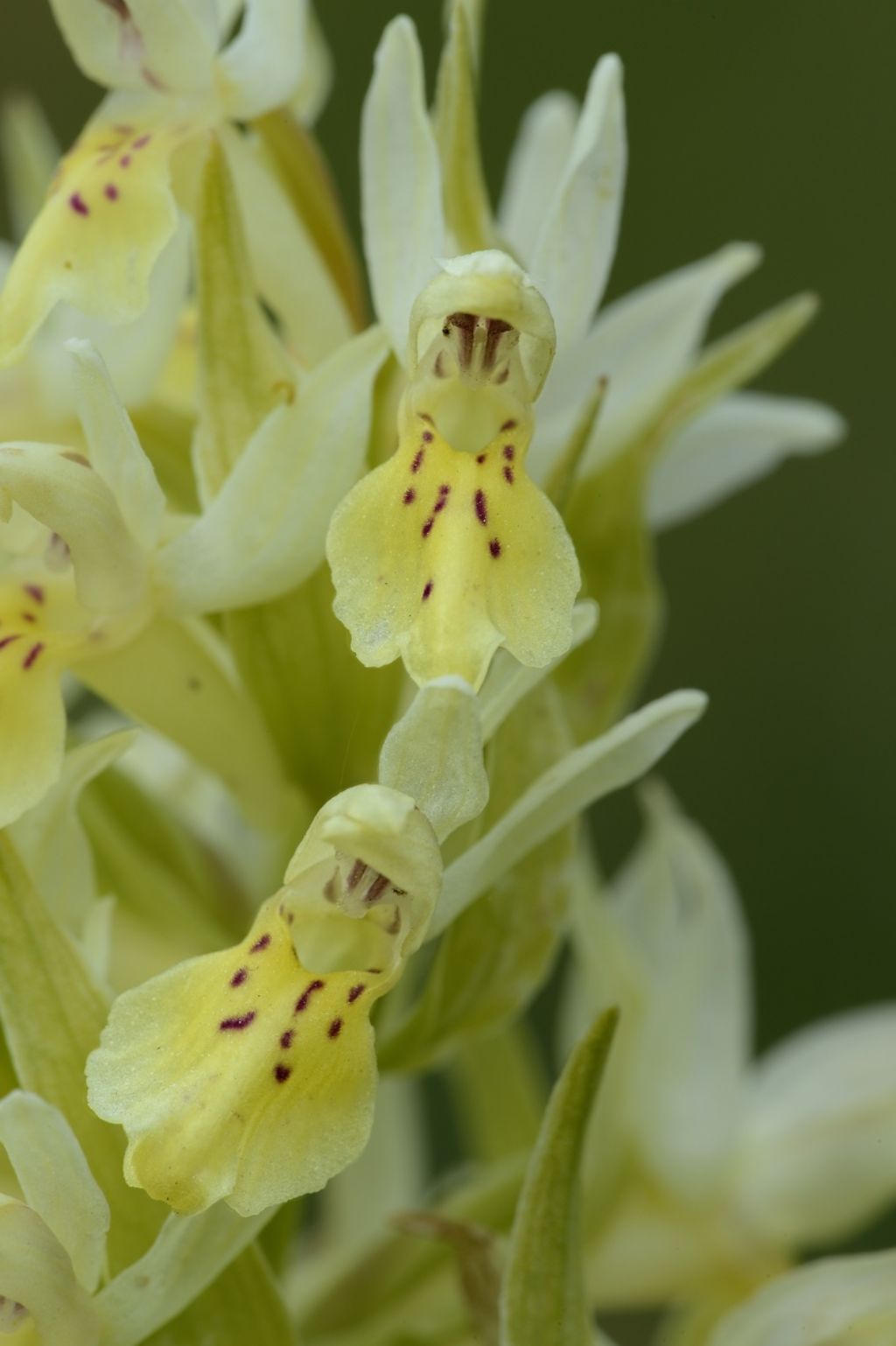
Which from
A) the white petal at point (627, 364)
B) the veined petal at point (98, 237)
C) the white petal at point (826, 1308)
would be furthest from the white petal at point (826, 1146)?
the veined petal at point (98, 237)

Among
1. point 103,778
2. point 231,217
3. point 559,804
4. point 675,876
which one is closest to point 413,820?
point 559,804

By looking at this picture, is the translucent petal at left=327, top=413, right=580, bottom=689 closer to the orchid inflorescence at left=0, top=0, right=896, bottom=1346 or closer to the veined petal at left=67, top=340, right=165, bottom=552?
the orchid inflorescence at left=0, top=0, right=896, bottom=1346

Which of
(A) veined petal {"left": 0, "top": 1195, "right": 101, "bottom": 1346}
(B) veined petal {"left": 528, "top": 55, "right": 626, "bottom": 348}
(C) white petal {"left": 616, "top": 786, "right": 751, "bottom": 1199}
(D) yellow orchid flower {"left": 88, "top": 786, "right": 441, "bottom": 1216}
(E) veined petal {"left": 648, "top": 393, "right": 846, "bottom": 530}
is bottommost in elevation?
(C) white petal {"left": 616, "top": 786, "right": 751, "bottom": 1199}

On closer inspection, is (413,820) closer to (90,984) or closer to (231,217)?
(90,984)

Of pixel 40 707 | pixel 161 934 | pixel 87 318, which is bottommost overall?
pixel 161 934

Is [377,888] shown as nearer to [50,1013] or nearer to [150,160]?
[50,1013]

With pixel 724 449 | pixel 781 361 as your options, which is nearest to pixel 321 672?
pixel 724 449

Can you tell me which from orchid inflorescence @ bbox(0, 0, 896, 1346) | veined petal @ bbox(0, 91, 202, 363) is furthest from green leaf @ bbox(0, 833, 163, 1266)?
veined petal @ bbox(0, 91, 202, 363)

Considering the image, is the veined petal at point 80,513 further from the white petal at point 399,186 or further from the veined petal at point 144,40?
the veined petal at point 144,40
